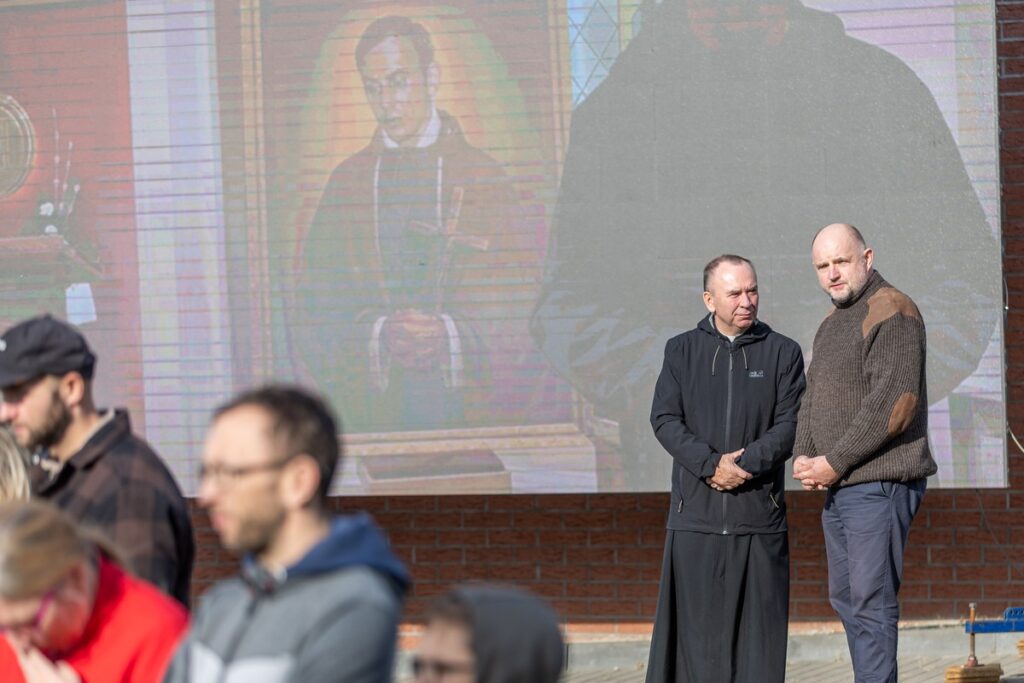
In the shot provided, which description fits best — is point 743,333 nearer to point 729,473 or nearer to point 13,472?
point 729,473

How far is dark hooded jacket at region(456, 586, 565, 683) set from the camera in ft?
7.04

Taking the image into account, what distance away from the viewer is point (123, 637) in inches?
103

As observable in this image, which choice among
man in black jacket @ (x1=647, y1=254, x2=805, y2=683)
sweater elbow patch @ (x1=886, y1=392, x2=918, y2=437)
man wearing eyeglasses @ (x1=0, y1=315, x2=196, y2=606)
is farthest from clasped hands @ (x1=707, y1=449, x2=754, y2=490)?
man wearing eyeglasses @ (x1=0, y1=315, x2=196, y2=606)

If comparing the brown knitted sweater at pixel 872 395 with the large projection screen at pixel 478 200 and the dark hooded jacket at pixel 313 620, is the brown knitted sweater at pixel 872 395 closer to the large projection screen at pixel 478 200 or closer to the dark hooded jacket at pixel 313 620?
the large projection screen at pixel 478 200

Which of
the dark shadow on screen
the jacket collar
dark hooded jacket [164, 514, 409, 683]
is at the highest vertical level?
the dark shadow on screen

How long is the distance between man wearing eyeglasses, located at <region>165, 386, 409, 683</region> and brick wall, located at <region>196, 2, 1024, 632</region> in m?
4.83

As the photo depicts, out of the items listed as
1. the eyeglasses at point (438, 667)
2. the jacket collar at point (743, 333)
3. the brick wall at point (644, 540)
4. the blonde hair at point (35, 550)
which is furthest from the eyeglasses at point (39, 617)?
the brick wall at point (644, 540)

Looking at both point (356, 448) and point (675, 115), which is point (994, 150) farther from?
point (356, 448)

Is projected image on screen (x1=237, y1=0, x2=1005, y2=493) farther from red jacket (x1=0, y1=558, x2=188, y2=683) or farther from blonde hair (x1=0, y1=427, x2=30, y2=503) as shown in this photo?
red jacket (x1=0, y1=558, x2=188, y2=683)

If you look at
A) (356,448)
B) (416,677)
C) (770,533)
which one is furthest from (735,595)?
(416,677)

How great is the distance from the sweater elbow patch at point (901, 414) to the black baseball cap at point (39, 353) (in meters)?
2.99

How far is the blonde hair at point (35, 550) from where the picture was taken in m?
2.48

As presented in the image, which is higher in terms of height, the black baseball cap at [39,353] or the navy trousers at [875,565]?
the black baseball cap at [39,353]

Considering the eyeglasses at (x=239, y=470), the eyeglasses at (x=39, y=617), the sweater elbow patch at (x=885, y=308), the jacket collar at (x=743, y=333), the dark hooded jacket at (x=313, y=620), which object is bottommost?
the eyeglasses at (x=39, y=617)
